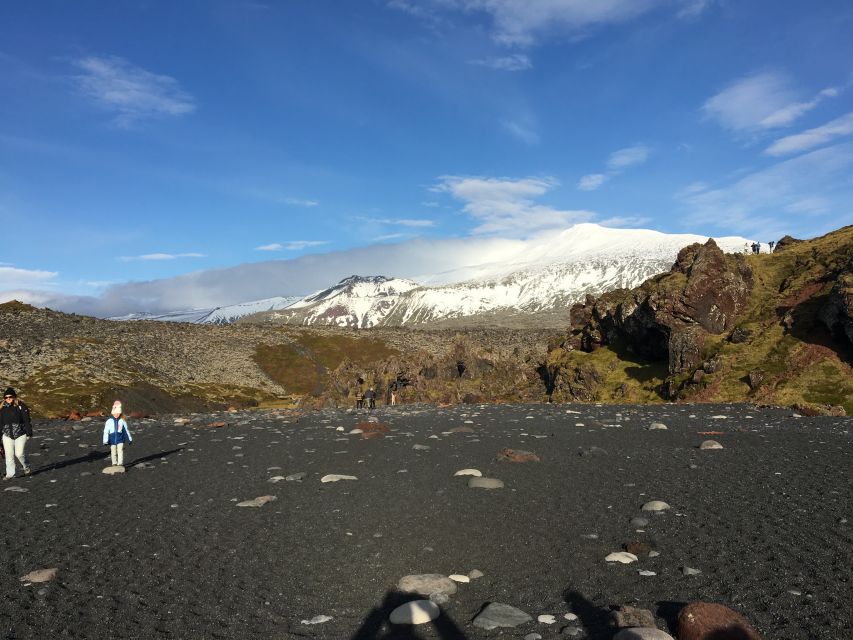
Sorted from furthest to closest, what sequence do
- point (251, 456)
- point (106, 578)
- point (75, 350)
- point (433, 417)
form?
point (75, 350), point (433, 417), point (251, 456), point (106, 578)

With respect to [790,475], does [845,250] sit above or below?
above

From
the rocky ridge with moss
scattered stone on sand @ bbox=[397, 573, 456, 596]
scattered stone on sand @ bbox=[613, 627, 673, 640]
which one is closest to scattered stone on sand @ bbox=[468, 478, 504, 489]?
scattered stone on sand @ bbox=[397, 573, 456, 596]

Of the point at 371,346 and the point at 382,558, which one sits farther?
the point at 371,346

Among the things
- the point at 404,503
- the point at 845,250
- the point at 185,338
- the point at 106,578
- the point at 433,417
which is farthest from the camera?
the point at 185,338

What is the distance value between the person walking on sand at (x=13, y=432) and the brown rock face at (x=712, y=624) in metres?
19.3

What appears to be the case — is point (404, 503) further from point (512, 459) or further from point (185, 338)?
point (185, 338)

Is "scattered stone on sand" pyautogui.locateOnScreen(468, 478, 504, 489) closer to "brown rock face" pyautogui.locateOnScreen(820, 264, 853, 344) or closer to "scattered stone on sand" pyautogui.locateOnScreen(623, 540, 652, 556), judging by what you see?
"scattered stone on sand" pyautogui.locateOnScreen(623, 540, 652, 556)

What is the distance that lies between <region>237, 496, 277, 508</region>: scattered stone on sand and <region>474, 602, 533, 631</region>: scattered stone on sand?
25.3 ft

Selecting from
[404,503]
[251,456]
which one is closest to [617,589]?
[404,503]

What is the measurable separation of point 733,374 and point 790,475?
21909mm

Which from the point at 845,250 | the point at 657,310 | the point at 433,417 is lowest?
the point at 433,417

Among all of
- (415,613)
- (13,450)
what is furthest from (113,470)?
(415,613)

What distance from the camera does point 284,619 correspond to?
6.98 metres

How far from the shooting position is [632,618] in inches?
245
